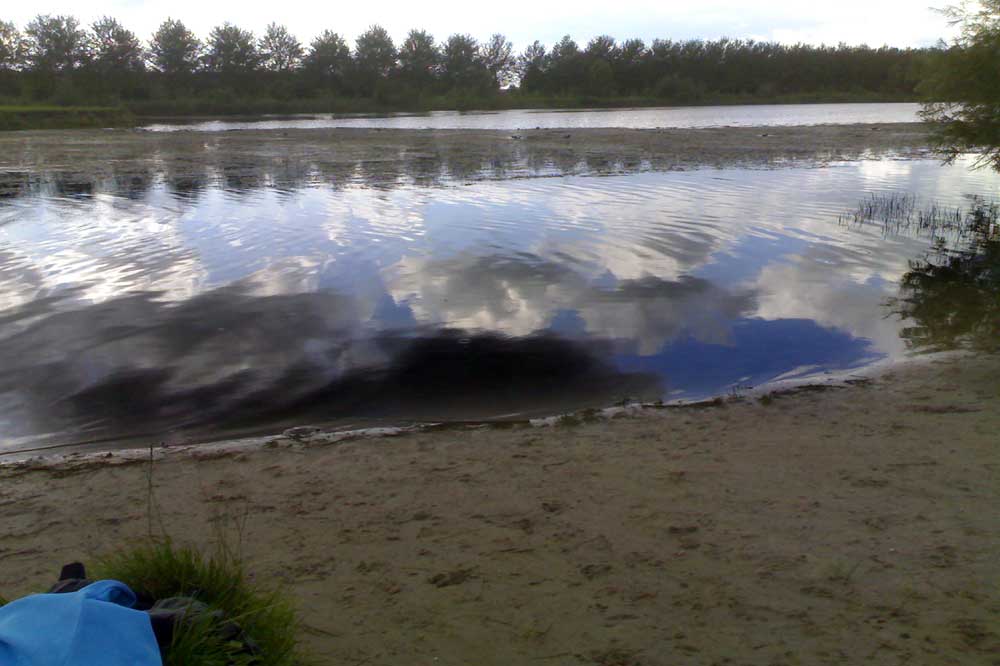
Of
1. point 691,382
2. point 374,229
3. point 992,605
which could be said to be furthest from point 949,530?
point 374,229

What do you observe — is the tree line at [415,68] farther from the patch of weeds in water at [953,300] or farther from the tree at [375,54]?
the patch of weeds in water at [953,300]

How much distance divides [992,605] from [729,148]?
1146 inches

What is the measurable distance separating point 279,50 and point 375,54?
13.6 metres

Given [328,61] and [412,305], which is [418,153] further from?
[328,61]

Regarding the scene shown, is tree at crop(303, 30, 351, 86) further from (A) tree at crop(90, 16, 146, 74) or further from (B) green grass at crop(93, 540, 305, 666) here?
(B) green grass at crop(93, 540, 305, 666)

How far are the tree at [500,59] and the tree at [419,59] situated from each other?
9388 mm

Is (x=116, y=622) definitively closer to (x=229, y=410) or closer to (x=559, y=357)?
(x=229, y=410)

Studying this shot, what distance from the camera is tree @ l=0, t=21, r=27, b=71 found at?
81.2 m

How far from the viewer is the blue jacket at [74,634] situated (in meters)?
2.05

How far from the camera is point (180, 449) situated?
19.6 feet

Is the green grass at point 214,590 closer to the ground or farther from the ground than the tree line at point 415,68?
closer to the ground

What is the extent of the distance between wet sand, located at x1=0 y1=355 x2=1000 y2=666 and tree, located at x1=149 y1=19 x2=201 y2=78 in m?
104

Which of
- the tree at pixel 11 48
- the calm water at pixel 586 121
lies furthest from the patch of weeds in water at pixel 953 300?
the tree at pixel 11 48

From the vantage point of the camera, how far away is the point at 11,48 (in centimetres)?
8419
